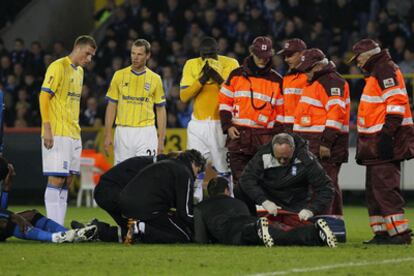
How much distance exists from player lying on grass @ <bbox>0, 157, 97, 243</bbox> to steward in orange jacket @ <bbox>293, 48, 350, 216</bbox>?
2.73 meters

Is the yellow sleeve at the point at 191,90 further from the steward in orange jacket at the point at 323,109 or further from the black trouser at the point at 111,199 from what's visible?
the black trouser at the point at 111,199

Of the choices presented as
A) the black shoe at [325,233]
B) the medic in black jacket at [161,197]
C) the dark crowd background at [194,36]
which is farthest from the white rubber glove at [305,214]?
the dark crowd background at [194,36]

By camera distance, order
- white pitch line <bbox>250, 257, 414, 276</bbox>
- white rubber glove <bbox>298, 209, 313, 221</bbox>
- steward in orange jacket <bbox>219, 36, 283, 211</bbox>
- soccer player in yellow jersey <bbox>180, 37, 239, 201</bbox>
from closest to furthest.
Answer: white pitch line <bbox>250, 257, 414, 276</bbox> < white rubber glove <bbox>298, 209, 313, 221</bbox> < steward in orange jacket <bbox>219, 36, 283, 211</bbox> < soccer player in yellow jersey <bbox>180, 37, 239, 201</bbox>

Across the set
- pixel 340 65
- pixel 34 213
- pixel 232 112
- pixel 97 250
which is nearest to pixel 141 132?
pixel 232 112

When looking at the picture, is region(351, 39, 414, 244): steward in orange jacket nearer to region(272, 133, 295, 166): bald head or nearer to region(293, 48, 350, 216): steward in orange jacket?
region(293, 48, 350, 216): steward in orange jacket

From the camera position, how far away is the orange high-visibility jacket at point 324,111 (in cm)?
1338

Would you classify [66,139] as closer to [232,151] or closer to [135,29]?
[232,151]

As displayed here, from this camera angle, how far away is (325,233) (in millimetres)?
11734

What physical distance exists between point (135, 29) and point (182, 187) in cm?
1340

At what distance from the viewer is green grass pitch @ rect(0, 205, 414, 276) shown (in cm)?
995

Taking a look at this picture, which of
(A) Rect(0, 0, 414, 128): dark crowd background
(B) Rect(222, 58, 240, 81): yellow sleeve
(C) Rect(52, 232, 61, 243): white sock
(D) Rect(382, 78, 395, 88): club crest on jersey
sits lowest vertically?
(C) Rect(52, 232, 61, 243): white sock

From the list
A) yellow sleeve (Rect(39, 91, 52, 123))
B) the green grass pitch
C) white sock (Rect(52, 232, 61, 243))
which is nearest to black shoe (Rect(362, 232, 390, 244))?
the green grass pitch

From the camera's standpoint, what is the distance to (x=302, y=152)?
12352 mm

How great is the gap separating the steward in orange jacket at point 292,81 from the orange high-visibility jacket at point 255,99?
0.27m
